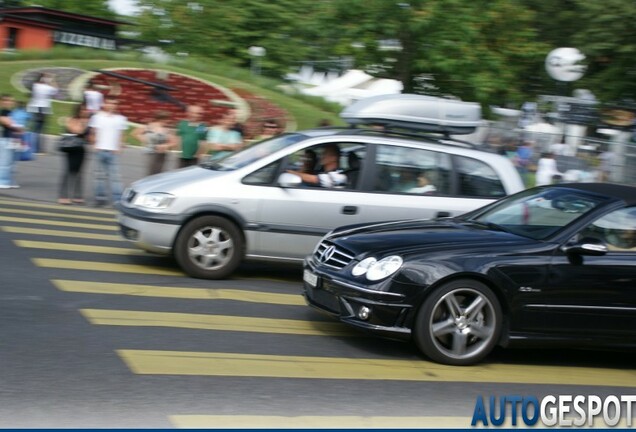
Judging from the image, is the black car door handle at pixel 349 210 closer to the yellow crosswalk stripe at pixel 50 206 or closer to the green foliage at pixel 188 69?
the yellow crosswalk stripe at pixel 50 206

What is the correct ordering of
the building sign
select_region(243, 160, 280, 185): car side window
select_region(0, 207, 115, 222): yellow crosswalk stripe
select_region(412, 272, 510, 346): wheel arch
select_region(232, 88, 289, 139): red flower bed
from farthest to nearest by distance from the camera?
the building sign, select_region(232, 88, 289, 139): red flower bed, select_region(0, 207, 115, 222): yellow crosswalk stripe, select_region(243, 160, 280, 185): car side window, select_region(412, 272, 510, 346): wheel arch

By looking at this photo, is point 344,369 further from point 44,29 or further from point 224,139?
point 44,29

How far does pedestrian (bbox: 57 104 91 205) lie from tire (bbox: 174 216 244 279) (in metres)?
5.85

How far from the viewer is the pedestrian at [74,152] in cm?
1527

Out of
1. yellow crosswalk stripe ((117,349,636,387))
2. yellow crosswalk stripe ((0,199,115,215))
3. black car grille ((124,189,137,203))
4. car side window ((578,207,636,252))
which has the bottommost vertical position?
yellow crosswalk stripe ((0,199,115,215))

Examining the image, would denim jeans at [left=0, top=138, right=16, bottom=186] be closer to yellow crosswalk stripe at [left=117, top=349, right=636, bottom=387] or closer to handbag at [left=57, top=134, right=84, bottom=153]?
handbag at [left=57, top=134, right=84, bottom=153]

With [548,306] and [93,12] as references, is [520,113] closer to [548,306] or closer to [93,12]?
[548,306]

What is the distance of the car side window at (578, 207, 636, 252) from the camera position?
786 cm

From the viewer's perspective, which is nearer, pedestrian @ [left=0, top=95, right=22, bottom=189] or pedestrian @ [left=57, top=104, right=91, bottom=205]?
pedestrian @ [left=57, top=104, right=91, bottom=205]

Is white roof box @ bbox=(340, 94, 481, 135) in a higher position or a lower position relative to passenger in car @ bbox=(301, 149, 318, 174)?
higher

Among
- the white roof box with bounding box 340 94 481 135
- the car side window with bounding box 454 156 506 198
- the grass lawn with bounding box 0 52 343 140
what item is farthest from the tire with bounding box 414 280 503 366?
the grass lawn with bounding box 0 52 343 140

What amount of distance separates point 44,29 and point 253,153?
41.6 m

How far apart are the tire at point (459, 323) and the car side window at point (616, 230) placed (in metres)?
0.99

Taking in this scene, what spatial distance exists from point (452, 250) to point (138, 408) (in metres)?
2.90
